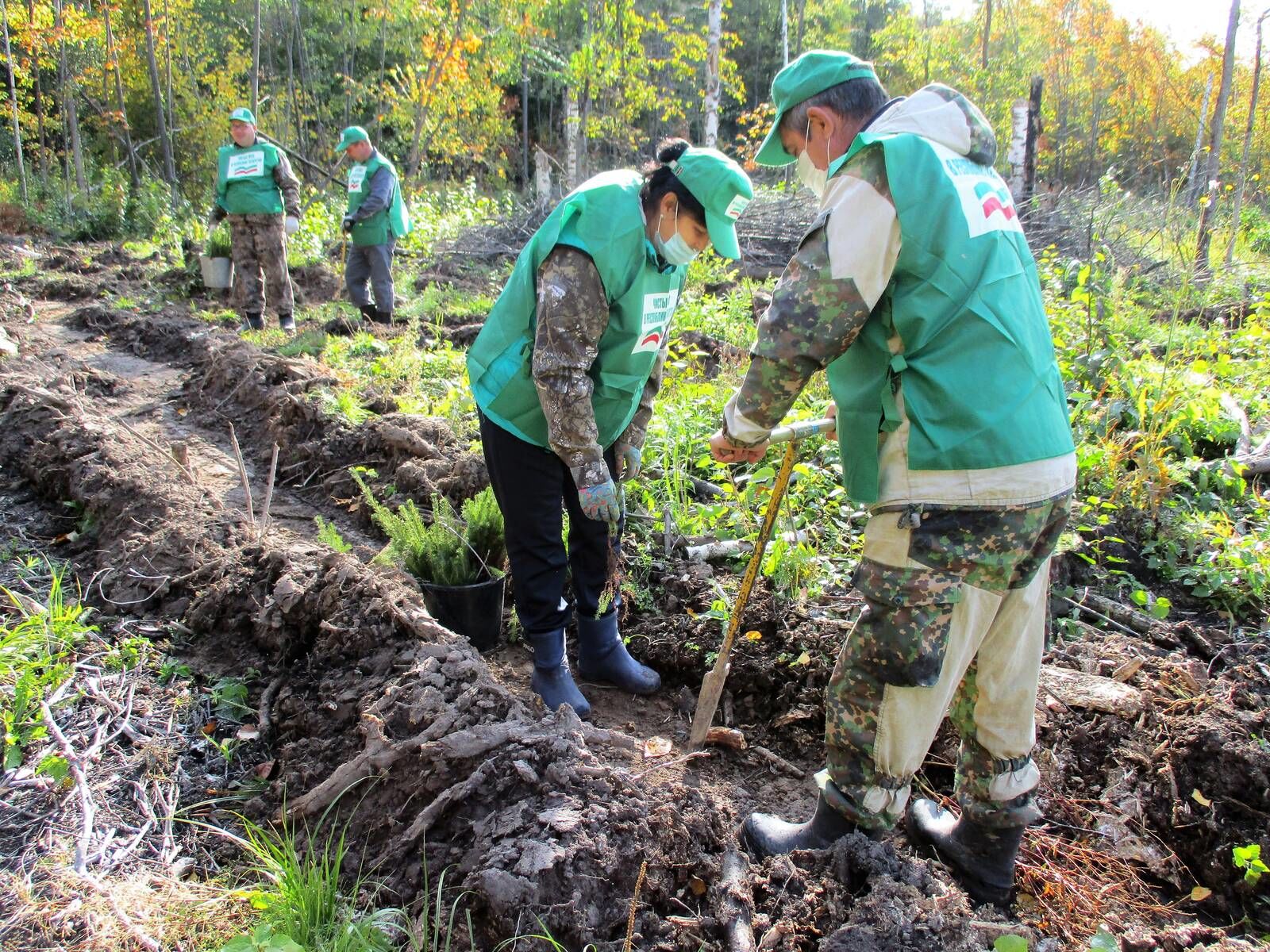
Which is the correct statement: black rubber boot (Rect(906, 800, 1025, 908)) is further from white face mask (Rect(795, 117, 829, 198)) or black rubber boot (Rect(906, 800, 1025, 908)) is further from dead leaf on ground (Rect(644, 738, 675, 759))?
white face mask (Rect(795, 117, 829, 198))

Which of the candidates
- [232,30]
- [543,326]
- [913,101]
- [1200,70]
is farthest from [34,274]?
[1200,70]

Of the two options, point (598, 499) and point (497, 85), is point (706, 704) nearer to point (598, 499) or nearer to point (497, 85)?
point (598, 499)

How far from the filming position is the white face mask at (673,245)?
8.23ft

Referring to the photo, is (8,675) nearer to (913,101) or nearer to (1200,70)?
(913,101)

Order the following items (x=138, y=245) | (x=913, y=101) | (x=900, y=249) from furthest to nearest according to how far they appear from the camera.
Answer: (x=138, y=245), (x=913, y=101), (x=900, y=249)

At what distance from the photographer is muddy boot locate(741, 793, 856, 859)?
2.12 m

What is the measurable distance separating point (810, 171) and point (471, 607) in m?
2.09

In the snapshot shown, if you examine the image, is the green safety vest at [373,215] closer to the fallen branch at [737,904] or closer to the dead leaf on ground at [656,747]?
the dead leaf on ground at [656,747]

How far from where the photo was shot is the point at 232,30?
24656 millimetres

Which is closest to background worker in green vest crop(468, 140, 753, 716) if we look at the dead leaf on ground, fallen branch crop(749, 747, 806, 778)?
the dead leaf on ground

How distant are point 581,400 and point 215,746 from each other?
161cm

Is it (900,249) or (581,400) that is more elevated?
(900,249)

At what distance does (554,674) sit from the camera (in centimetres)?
302

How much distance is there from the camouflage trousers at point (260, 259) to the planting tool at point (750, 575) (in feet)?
23.7
